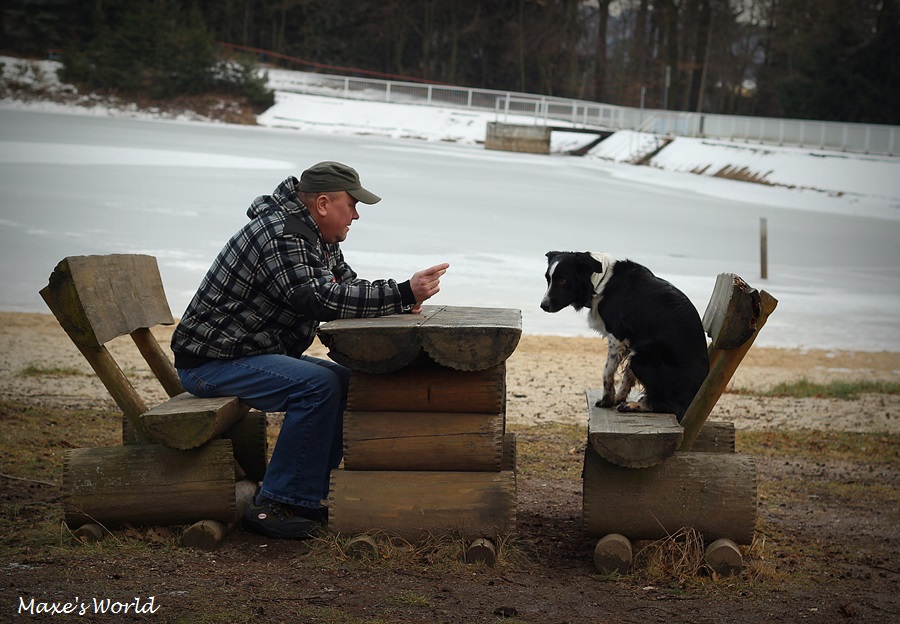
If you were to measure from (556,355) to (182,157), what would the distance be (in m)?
21.7

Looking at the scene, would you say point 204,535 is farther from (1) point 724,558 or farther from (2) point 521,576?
(1) point 724,558

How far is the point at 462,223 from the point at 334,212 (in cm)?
1817

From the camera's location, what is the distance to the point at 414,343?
→ 455 cm

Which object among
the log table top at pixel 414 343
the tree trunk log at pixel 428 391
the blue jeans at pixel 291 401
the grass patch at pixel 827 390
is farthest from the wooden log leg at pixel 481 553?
the grass patch at pixel 827 390

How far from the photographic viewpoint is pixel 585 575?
15.3ft

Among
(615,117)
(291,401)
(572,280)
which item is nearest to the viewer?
(291,401)

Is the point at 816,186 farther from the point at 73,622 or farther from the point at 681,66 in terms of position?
the point at 73,622

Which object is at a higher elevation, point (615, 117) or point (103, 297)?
point (615, 117)

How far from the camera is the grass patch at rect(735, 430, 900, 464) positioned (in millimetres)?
7688

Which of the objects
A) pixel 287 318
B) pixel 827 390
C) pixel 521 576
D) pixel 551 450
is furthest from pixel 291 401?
pixel 827 390

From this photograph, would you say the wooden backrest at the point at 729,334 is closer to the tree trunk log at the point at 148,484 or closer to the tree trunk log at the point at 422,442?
the tree trunk log at the point at 422,442

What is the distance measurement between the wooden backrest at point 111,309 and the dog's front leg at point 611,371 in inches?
86.7

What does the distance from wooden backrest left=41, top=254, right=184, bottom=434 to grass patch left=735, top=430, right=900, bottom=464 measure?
429 cm

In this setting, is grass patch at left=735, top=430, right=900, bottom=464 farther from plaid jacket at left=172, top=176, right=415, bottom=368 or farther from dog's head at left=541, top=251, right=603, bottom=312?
plaid jacket at left=172, top=176, right=415, bottom=368
